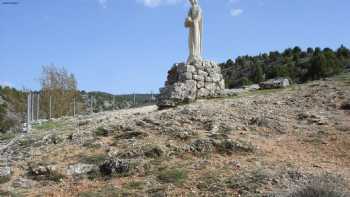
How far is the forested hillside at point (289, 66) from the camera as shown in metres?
39.2

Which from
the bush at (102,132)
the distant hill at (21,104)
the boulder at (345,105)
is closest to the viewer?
the bush at (102,132)

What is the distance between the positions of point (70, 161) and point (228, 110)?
5.75 meters

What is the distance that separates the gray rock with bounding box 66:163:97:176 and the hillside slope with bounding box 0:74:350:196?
0.02 meters

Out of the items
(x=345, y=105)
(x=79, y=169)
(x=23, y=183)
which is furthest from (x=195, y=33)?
(x=23, y=183)

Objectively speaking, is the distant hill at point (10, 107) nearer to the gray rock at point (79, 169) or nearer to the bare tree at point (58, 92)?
the bare tree at point (58, 92)

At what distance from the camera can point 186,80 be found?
21.2 meters

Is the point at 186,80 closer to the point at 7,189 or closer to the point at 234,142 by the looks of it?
the point at 234,142

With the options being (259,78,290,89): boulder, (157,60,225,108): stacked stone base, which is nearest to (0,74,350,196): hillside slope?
(157,60,225,108): stacked stone base

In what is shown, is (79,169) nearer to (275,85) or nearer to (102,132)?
(102,132)

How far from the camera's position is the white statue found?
72.6 feet

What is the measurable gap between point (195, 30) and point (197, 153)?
32.4 ft

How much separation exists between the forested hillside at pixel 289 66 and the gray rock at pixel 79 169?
25038 millimetres

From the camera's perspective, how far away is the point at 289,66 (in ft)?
163

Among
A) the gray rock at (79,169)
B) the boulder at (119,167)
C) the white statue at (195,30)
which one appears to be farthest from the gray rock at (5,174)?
the white statue at (195,30)
